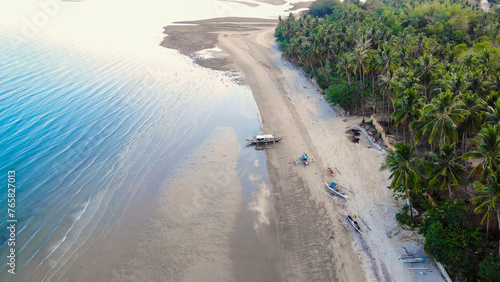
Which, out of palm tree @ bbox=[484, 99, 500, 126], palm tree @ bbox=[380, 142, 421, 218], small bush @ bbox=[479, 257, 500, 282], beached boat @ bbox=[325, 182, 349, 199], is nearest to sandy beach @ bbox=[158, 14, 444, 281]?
beached boat @ bbox=[325, 182, 349, 199]

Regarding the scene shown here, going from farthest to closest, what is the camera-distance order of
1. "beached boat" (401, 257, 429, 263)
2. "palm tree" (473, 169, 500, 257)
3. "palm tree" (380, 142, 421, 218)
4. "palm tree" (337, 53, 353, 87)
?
"palm tree" (337, 53, 353, 87), "palm tree" (380, 142, 421, 218), "beached boat" (401, 257, 429, 263), "palm tree" (473, 169, 500, 257)

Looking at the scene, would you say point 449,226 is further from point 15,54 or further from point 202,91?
point 15,54

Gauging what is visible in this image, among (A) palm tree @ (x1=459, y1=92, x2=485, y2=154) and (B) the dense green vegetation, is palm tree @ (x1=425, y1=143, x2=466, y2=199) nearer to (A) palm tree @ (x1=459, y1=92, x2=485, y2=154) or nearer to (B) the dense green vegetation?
(B) the dense green vegetation

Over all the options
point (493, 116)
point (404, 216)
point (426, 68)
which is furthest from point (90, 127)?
point (493, 116)

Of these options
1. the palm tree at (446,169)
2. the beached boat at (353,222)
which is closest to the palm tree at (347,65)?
the palm tree at (446,169)

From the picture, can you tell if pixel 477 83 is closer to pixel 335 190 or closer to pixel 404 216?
pixel 404 216

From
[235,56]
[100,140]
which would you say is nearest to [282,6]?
[235,56]
